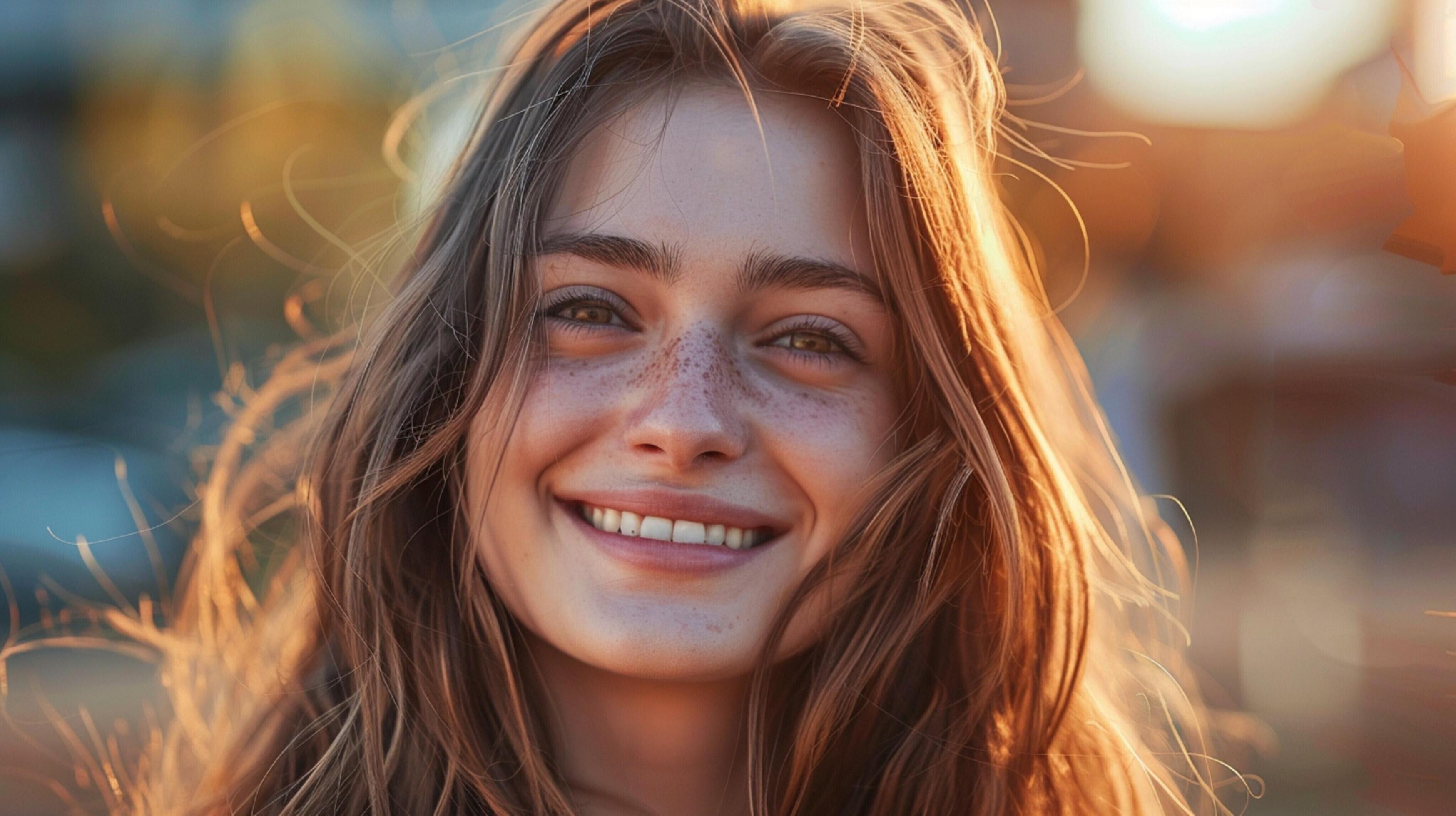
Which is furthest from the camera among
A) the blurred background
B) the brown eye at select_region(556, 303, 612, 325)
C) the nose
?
the blurred background

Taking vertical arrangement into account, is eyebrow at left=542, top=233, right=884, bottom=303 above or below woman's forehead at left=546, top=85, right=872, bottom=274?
below

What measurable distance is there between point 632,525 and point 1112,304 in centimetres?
592

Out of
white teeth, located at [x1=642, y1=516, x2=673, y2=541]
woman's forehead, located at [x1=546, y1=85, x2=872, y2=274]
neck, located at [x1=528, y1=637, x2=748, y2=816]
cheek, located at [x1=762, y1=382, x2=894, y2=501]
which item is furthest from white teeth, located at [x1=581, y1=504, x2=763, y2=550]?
woman's forehead, located at [x1=546, y1=85, x2=872, y2=274]

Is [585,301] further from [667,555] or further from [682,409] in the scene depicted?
[667,555]

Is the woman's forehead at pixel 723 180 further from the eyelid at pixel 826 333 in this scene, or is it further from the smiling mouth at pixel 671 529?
the smiling mouth at pixel 671 529

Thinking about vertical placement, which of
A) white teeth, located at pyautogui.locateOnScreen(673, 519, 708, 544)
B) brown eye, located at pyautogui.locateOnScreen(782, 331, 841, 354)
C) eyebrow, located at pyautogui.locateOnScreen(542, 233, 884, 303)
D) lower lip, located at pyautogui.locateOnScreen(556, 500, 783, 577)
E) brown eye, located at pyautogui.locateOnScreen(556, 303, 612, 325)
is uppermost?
eyebrow, located at pyautogui.locateOnScreen(542, 233, 884, 303)

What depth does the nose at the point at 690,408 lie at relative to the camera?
139 centimetres

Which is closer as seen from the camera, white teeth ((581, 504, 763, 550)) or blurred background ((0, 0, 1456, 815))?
white teeth ((581, 504, 763, 550))

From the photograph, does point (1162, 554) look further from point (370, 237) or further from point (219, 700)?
point (219, 700)

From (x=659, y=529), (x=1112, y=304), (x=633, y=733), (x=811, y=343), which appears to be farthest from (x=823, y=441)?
(x=1112, y=304)

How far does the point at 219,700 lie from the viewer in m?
1.86

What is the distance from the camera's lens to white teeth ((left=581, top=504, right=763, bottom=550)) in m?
1.43

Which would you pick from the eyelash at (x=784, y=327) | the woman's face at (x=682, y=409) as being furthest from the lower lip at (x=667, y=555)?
the eyelash at (x=784, y=327)

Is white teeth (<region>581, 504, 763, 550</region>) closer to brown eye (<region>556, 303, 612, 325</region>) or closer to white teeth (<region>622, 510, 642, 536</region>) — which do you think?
white teeth (<region>622, 510, 642, 536</region>)
